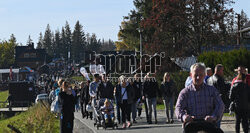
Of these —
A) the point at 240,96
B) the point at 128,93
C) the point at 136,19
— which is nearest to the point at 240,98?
the point at 240,96

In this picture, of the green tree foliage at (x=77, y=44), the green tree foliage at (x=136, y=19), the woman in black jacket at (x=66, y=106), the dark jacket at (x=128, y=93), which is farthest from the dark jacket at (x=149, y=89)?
the green tree foliage at (x=77, y=44)

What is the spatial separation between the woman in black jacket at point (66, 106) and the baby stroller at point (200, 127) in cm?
659

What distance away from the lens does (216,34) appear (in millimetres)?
36938

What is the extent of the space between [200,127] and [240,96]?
5946mm

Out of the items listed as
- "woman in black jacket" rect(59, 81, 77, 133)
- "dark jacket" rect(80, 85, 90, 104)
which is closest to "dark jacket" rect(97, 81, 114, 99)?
"dark jacket" rect(80, 85, 90, 104)

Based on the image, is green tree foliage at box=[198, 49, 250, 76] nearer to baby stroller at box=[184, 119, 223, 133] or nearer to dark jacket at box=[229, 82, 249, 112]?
dark jacket at box=[229, 82, 249, 112]

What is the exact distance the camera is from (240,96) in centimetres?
1266

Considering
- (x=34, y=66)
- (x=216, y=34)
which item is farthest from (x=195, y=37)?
(x=34, y=66)

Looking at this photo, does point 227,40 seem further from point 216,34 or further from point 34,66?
point 34,66

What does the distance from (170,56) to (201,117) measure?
30.0 m

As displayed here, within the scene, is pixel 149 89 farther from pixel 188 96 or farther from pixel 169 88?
pixel 188 96

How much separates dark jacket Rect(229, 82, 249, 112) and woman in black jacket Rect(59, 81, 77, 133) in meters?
4.09

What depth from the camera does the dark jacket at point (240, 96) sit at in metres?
12.6

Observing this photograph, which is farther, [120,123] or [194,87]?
[120,123]
